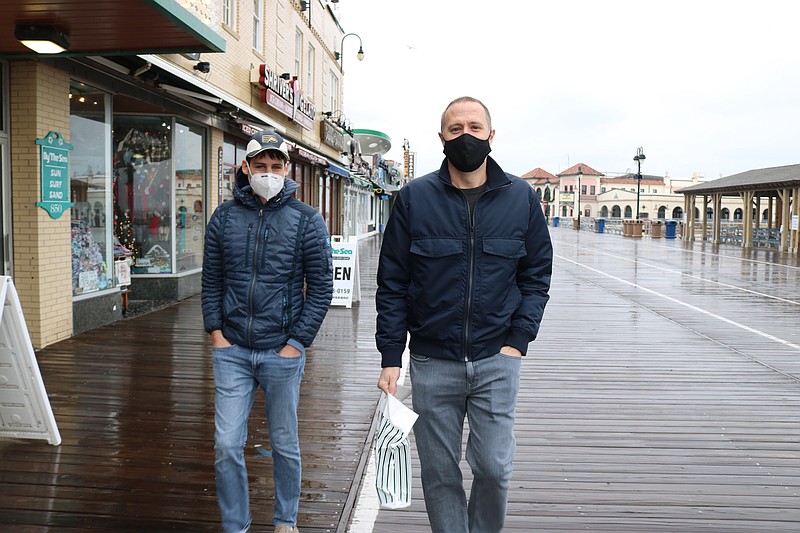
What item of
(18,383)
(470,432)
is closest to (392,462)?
(470,432)

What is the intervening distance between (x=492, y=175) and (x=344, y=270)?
30.1 ft

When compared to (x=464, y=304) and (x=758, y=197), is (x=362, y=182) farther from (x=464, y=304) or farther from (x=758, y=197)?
(x=464, y=304)

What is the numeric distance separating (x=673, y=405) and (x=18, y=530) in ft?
16.2

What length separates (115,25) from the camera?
6.41m

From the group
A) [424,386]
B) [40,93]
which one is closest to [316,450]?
[424,386]

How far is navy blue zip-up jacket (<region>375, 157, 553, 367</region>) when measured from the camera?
9.78 feet

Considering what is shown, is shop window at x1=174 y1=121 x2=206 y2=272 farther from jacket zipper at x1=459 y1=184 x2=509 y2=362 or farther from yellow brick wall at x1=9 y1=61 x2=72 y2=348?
jacket zipper at x1=459 y1=184 x2=509 y2=362

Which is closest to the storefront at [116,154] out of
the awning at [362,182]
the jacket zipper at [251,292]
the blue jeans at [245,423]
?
the jacket zipper at [251,292]

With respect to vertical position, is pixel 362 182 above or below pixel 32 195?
above

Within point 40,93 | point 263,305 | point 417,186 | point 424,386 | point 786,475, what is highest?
point 40,93

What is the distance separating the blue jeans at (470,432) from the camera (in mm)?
2998

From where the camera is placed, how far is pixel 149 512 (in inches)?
151

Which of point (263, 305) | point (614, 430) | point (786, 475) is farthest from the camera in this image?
point (614, 430)

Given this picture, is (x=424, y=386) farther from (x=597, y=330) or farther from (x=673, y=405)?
(x=597, y=330)
